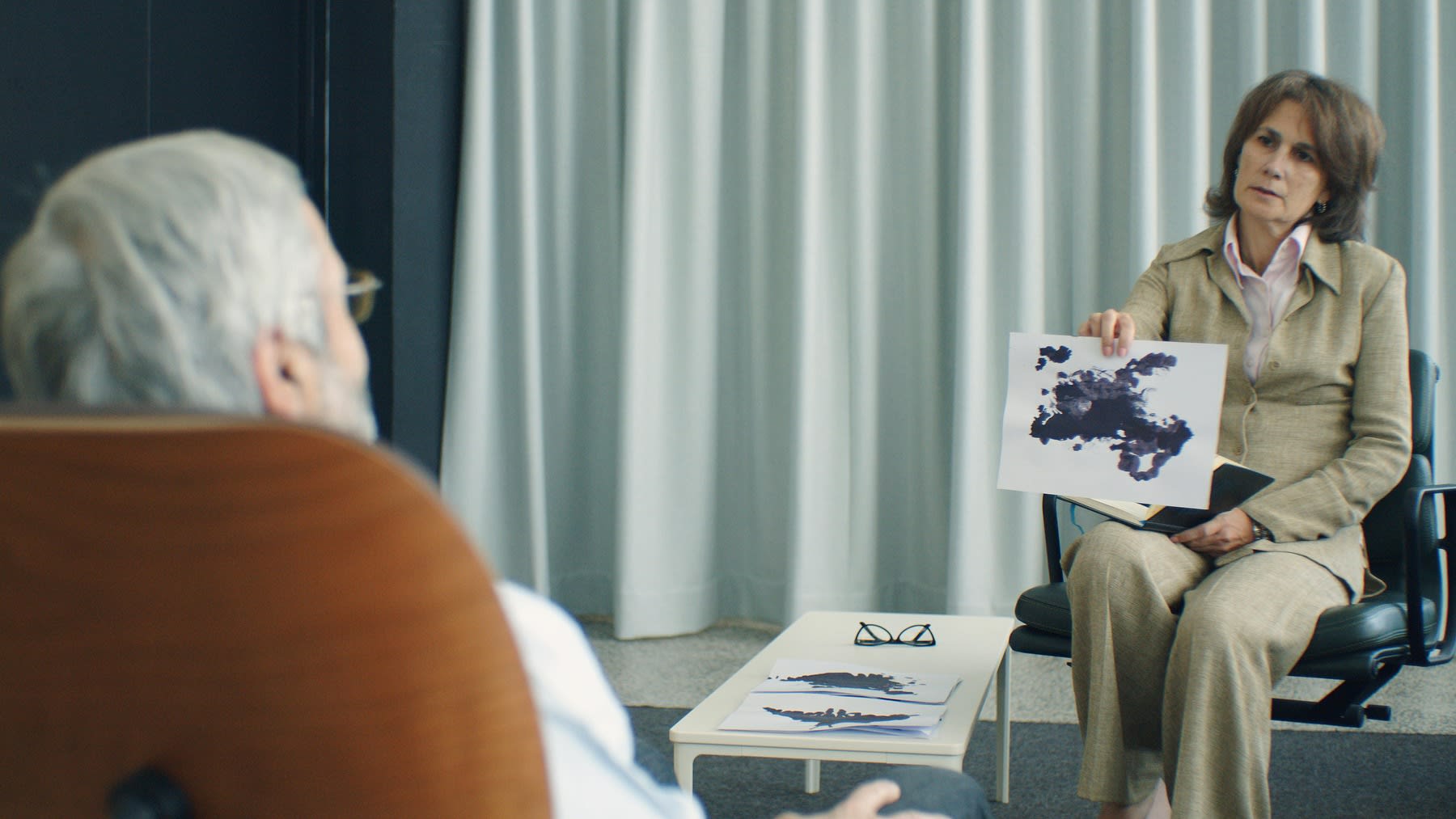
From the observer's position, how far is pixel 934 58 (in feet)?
11.8

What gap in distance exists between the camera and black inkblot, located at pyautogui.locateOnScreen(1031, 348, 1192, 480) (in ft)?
6.51

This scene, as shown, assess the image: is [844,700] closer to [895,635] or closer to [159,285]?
[895,635]

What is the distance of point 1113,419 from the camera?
2.01 m

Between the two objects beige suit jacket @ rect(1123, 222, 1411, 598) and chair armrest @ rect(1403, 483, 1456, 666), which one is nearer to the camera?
chair armrest @ rect(1403, 483, 1456, 666)

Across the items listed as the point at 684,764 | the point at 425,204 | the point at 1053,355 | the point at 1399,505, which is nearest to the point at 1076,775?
the point at 1399,505

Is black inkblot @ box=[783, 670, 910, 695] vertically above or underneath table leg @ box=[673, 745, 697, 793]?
above

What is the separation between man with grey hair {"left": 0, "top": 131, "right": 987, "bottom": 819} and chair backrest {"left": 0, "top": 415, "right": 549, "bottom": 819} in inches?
4.6

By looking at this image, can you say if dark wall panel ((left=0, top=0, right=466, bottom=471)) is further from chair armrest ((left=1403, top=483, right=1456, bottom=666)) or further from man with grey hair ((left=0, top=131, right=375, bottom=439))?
chair armrest ((left=1403, top=483, right=1456, bottom=666))

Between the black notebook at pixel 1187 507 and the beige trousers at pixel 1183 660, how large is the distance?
4cm

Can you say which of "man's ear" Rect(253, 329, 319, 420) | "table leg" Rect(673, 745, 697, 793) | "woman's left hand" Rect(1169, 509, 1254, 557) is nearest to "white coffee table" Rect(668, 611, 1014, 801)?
"table leg" Rect(673, 745, 697, 793)

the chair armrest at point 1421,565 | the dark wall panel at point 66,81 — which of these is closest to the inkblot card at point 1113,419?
the chair armrest at point 1421,565

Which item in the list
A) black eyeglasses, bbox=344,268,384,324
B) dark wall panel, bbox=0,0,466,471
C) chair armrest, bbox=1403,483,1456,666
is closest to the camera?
black eyeglasses, bbox=344,268,384,324

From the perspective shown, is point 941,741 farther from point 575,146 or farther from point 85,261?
point 575,146

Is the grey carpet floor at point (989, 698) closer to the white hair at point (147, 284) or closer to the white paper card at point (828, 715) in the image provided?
the white paper card at point (828, 715)
